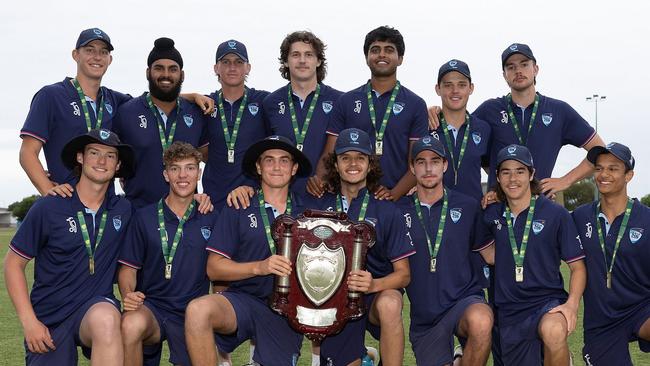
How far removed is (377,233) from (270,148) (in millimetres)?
1068

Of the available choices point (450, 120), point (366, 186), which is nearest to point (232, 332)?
point (366, 186)

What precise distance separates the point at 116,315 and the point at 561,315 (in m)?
3.22

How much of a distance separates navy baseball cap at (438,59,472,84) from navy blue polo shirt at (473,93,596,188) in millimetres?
482

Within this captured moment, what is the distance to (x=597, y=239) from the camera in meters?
5.82

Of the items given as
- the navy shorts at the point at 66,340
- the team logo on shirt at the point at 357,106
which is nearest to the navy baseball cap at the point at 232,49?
the team logo on shirt at the point at 357,106

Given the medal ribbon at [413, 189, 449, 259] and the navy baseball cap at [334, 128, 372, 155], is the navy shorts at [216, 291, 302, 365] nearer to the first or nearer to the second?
the medal ribbon at [413, 189, 449, 259]

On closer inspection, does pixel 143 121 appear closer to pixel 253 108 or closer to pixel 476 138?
pixel 253 108

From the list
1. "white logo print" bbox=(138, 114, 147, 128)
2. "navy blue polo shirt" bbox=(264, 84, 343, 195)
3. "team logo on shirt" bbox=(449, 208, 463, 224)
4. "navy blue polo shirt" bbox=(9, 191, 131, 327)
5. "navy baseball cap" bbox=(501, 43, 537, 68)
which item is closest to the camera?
"navy blue polo shirt" bbox=(9, 191, 131, 327)

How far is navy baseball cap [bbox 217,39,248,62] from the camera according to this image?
690 centimetres

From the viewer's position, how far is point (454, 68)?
659 centimetres

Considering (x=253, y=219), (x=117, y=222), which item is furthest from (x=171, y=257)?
(x=253, y=219)

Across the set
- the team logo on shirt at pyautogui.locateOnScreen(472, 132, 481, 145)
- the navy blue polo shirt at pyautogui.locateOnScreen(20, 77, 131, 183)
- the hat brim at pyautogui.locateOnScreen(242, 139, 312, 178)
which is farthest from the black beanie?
the team logo on shirt at pyautogui.locateOnScreen(472, 132, 481, 145)

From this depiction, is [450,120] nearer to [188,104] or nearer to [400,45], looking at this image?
[400,45]

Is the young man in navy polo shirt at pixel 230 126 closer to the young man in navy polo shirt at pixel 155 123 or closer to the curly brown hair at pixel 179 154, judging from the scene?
the young man in navy polo shirt at pixel 155 123
